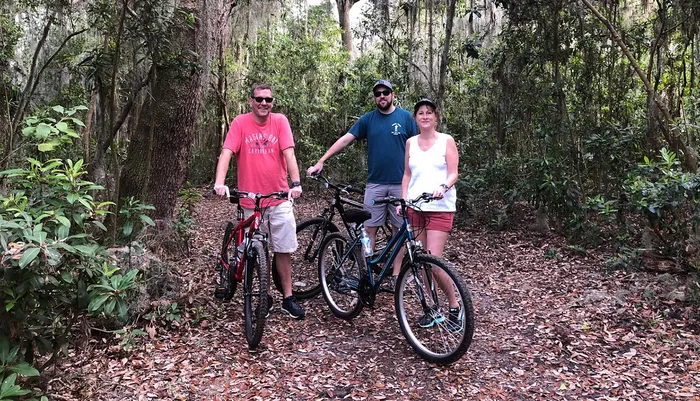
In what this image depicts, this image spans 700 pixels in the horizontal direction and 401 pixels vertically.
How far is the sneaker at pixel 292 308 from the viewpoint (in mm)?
3859

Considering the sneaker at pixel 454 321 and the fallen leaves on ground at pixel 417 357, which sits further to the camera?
the sneaker at pixel 454 321

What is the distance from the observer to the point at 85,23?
9414mm

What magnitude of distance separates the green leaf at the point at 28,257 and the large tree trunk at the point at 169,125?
2.66 metres

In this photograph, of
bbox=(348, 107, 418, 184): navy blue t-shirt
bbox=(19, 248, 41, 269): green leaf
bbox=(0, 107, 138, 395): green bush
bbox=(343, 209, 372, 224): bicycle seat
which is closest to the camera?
bbox=(19, 248, 41, 269): green leaf

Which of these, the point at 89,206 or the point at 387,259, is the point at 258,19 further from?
the point at 89,206

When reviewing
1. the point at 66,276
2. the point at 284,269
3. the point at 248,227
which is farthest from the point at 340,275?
the point at 66,276

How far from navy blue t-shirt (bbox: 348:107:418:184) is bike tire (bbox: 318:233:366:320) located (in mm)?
680

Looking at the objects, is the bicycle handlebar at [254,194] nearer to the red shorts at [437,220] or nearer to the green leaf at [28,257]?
the red shorts at [437,220]

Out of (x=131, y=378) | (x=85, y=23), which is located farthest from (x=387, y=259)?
(x=85, y=23)

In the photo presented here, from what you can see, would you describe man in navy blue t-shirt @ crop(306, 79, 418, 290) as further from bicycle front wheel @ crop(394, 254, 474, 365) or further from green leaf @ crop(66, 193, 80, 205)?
green leaf @ crop(66, 193, 80, 205)

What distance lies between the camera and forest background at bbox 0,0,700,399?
7.43 ft

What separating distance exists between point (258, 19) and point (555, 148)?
888cm

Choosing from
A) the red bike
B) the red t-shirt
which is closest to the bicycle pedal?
the red bike

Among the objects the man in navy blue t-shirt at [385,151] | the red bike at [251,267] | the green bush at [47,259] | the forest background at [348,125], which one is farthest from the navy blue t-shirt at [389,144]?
the green bush at [47,259]
